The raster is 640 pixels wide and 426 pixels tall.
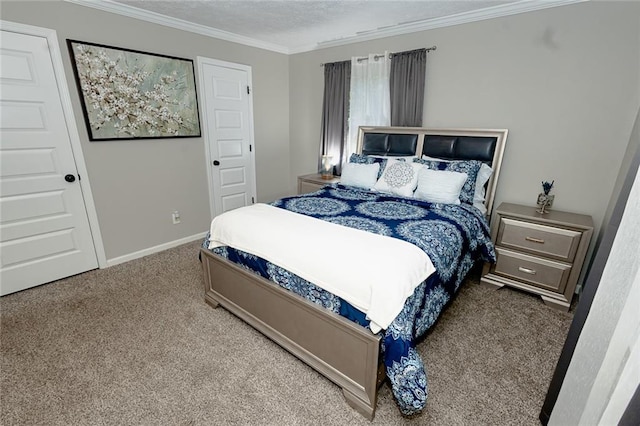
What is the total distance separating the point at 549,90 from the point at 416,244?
83.3 inches

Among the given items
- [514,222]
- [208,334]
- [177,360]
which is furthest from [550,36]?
[177,360]

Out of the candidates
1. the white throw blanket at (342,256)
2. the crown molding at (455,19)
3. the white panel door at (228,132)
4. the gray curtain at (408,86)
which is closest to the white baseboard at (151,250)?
the white panel door at (228,132)

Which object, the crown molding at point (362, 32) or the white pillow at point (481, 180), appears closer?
the crown molding at point (362, 32)

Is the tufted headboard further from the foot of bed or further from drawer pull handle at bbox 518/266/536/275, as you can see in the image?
the foot of bed

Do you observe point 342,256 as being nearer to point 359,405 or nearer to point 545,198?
point 359,405

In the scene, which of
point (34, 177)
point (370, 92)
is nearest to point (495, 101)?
point (370, 92)

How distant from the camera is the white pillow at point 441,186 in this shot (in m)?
2.54

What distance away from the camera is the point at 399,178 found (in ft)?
9.18

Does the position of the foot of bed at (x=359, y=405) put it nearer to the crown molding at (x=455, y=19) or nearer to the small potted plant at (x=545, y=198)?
the small potted plant at (x=545, y=198)

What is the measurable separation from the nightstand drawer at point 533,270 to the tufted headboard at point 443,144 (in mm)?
560

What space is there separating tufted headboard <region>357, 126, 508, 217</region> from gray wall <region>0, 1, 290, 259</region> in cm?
166

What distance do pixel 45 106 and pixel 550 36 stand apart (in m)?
4.31

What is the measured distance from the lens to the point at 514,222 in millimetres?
2482

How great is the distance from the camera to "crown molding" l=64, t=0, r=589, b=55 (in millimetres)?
2500
